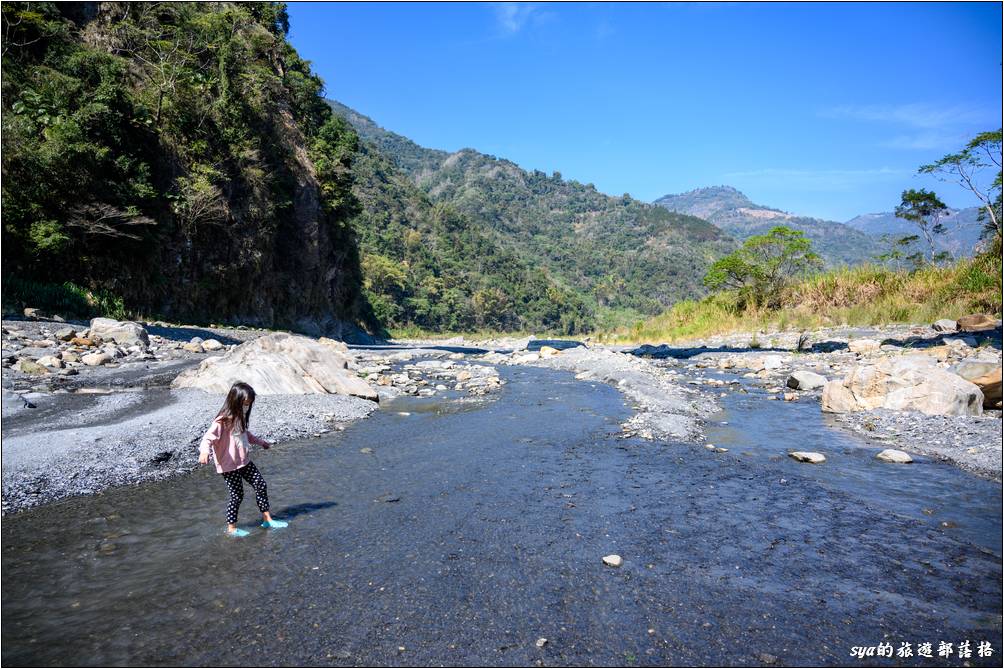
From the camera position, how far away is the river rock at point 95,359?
492 inches

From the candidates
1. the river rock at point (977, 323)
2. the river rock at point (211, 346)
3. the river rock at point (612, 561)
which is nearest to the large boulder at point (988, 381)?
the river rock at point (612, 561)

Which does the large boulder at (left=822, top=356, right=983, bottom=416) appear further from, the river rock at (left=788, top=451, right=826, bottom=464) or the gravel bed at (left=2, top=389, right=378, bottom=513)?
the gravel bed at (left=2, top=389, right=378, bottom=513)

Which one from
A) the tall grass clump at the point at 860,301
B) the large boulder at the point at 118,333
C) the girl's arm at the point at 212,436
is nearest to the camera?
the girl's arm at the point at 212,436

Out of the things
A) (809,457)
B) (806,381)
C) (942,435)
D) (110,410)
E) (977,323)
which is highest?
(977,323)

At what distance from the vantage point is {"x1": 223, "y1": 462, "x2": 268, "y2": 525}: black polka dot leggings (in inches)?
195

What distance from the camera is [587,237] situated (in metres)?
162

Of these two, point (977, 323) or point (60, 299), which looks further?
point (60, 299)

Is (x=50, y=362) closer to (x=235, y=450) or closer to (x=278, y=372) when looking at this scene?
(x=278, y=372)

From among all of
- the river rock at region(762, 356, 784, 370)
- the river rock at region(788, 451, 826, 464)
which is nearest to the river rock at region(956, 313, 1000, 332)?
the river rock at region(762, 356, 784, 370)

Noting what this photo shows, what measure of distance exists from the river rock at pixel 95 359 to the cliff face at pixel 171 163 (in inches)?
333

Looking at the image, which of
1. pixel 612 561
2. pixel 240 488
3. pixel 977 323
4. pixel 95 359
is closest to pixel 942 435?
pixel 612 561

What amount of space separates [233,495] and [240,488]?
0.33 ft

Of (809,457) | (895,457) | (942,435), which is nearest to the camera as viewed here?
(895,457)

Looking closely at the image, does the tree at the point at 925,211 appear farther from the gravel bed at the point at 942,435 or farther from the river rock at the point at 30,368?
the river rock at the point at 30,368
